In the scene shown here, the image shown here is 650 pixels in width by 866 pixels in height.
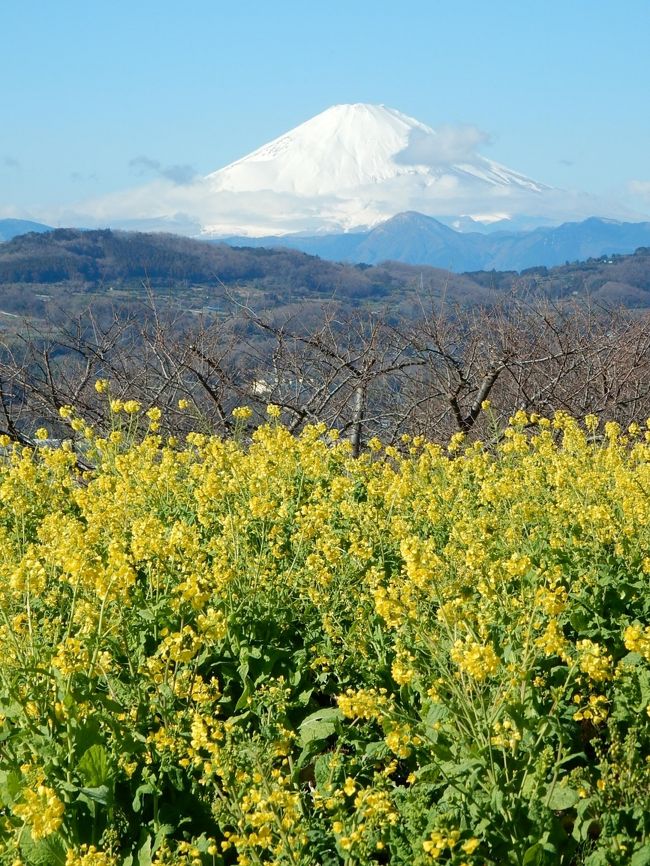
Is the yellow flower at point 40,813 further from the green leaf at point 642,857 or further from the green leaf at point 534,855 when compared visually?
the green leaf at point 642,857

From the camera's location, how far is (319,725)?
3736mm

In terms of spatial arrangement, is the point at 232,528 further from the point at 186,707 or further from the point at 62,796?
the point at 62,796

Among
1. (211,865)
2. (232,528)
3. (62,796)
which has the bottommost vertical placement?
(211,865)

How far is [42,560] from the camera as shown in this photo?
17.6 feet

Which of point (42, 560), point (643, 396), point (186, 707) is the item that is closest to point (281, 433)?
point (42, 560)

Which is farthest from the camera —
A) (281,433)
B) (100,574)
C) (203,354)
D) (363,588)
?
(203,354)

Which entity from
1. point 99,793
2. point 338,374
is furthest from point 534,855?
point 338,374

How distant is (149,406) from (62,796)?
970 cm

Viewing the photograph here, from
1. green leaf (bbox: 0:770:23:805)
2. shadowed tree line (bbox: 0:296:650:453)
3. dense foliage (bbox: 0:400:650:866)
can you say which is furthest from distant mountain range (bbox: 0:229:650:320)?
green leaf (bbox: 0:770:23:805)

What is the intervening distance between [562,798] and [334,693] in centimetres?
147

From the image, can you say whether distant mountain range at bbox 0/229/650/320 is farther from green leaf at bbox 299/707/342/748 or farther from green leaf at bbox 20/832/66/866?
green leaf at bbox 20/832/66/866

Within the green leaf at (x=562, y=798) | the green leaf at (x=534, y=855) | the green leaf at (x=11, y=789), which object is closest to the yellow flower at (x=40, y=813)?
the green leaf at (x=11, y=789)

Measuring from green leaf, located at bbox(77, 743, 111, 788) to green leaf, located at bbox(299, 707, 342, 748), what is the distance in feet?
2.76

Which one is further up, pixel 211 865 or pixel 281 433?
pixel 281 433
